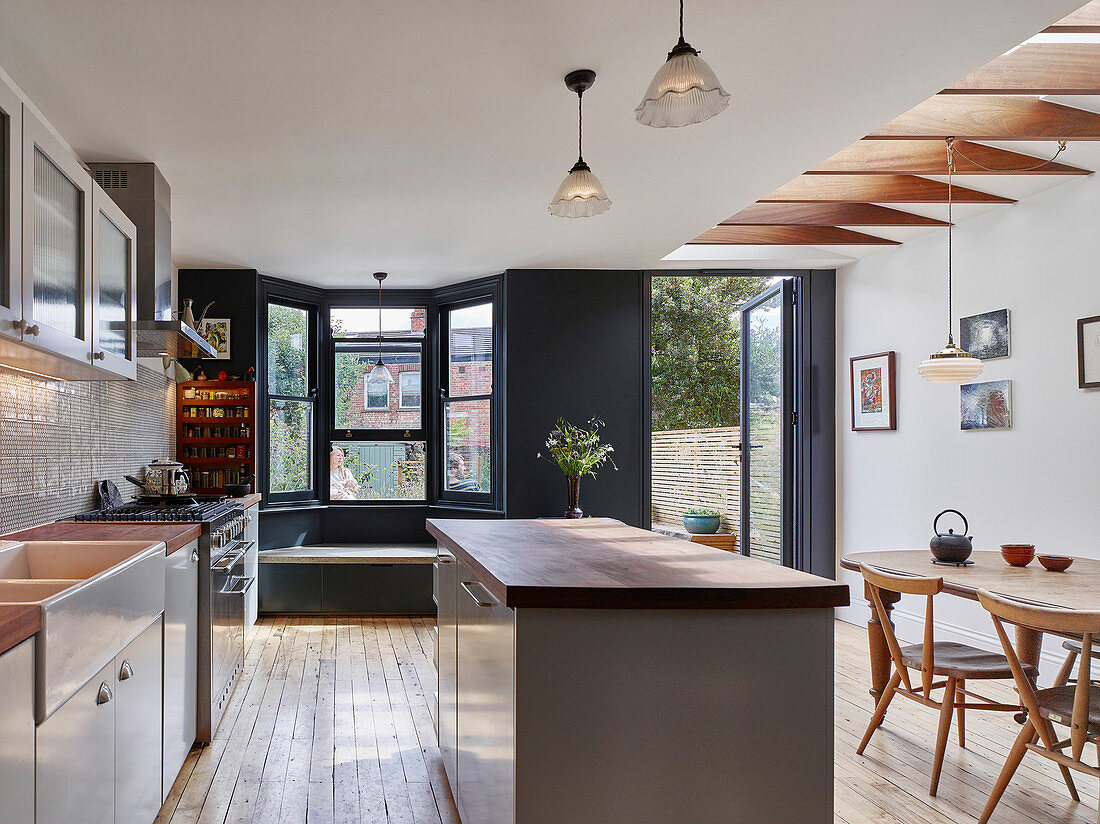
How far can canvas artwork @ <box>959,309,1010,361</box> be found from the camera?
461 centimetres

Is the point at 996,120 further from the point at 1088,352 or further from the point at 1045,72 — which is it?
the point at 1088,352

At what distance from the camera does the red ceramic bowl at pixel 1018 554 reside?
353 cm

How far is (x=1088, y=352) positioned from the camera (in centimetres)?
404

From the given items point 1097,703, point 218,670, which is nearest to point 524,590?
point 1097,703

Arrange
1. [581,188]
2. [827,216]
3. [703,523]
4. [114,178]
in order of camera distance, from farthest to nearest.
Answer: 1. [703,523]
2. [827,216]
3. [114,178]
4. [581,188]

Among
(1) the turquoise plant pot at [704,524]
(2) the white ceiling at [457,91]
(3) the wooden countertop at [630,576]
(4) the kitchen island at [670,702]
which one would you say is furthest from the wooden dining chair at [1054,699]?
(1) the turquoise plant pot at [704,524]

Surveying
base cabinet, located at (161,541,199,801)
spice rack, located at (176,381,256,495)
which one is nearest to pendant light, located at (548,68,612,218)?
base cabinet, located at (161,541,199,801)

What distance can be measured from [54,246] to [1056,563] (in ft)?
12.5

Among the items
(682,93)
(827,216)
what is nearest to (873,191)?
(827,216)

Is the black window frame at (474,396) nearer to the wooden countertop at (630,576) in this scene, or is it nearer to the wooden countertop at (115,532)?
the wooden countertop at (115,532)

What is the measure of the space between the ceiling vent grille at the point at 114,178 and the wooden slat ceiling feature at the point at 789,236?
11.1 feet

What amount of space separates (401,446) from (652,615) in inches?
208

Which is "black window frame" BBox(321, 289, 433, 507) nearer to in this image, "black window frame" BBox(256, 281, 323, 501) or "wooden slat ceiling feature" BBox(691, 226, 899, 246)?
"black window frame" BBox(256, 281, 323, 501)

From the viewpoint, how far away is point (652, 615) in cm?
181
